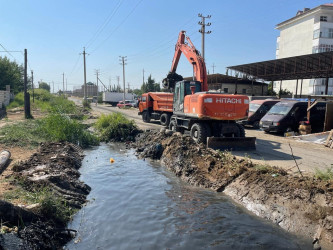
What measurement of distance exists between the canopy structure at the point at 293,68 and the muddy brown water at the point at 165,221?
2102 centimetres

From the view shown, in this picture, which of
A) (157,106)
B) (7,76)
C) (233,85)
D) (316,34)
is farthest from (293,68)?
(7,76)

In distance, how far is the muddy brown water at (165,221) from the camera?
493cm

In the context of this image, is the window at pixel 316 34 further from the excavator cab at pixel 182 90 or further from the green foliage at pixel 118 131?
the green foliage at pixel 118 131

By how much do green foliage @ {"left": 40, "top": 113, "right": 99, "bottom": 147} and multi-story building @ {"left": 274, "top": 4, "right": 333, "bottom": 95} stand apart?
34436mm

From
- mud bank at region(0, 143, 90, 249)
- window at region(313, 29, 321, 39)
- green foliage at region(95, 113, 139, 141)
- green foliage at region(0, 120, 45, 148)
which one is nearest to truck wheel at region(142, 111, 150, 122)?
green foliage at region(95, 113, 139, 141)

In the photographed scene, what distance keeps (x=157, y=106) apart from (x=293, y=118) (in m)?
9.19

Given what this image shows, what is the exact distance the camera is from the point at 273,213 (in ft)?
18.7

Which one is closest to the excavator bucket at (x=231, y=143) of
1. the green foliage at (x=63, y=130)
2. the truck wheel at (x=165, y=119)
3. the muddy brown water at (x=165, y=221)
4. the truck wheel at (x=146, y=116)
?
the muddy brown water at (x=165, y=221)

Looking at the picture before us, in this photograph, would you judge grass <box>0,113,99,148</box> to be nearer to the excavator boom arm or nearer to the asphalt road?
the excavator boom arm

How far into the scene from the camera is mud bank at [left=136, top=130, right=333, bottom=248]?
198 inches

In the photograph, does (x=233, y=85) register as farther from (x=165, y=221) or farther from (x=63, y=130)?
(x=165, y=221)

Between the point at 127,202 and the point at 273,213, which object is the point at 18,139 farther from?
the point at 273,213

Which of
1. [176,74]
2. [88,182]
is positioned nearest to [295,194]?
[88,182]

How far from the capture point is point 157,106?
2041 centimetres
